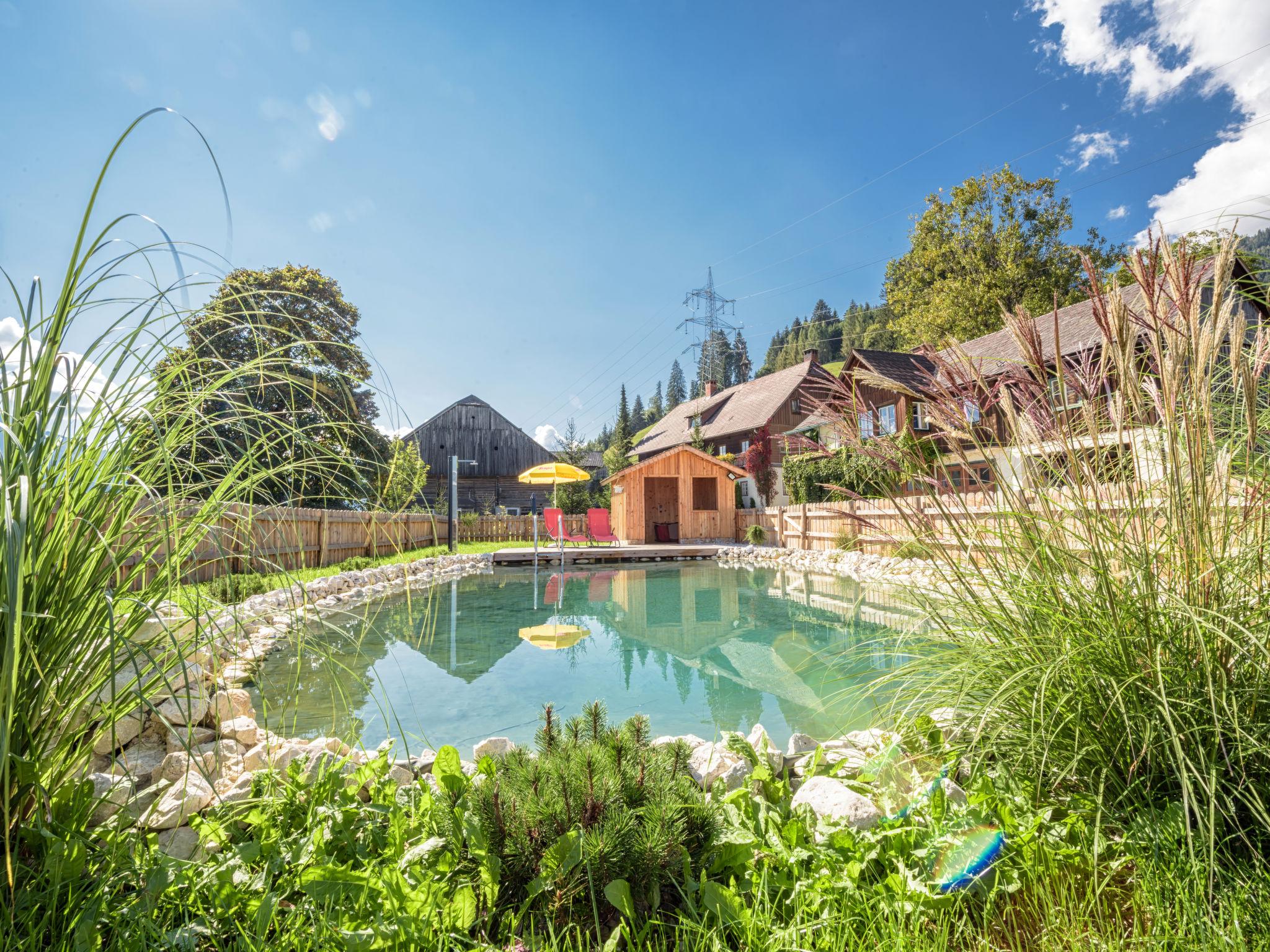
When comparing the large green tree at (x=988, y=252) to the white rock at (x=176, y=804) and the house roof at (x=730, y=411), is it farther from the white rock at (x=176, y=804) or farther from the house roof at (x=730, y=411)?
the white rock at (x=176, y=804)

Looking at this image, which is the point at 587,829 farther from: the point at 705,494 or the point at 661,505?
the point at 661,505

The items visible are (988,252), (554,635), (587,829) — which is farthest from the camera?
(988,252)

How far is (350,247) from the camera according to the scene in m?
3.72

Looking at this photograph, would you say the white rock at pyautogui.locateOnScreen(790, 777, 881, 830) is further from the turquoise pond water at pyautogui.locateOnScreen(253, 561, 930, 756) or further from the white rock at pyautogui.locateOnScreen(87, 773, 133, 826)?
the white rock at pyautogui.locateOnScreen(87, 773, 133, 826)

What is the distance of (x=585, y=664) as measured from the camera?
4.48 m

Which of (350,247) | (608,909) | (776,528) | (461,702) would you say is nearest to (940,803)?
(608,909)

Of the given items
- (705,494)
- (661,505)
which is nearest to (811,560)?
(705,494)

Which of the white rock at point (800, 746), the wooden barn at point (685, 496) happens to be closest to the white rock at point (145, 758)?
the white rock at point (800, 746)

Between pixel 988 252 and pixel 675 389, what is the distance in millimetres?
50974

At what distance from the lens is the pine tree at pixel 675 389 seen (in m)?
69.9

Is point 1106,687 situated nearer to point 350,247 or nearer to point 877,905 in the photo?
point 877,905

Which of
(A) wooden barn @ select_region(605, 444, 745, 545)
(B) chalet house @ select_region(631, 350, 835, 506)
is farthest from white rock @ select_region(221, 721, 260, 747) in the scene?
(B) chalet house @ select_region(631, 350, 835, 506)

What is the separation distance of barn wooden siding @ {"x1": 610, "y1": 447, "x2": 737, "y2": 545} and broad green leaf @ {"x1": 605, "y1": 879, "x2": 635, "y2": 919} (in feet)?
52.7

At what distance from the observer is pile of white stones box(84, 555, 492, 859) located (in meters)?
1.00
